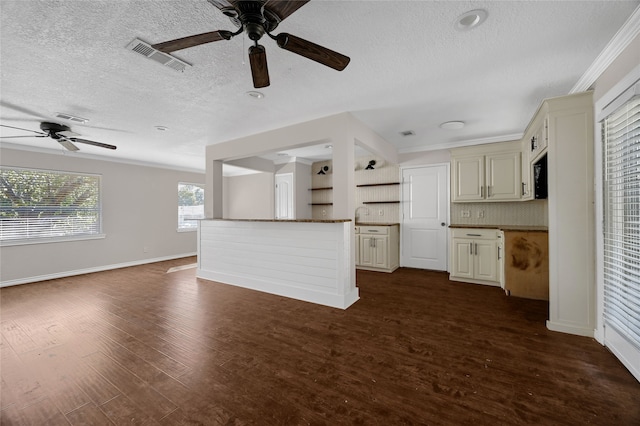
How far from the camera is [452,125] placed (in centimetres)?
374

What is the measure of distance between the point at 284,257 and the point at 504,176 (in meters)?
3.73

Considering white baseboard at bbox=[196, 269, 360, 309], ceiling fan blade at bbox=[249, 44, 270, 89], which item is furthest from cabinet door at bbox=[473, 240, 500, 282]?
ceiling fan blade at bbox=[249, 44, 270, 89]

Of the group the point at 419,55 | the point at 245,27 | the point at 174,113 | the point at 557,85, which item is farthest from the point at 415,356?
the point at 174,113

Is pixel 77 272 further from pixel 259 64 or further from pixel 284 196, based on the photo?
pixel 259 64

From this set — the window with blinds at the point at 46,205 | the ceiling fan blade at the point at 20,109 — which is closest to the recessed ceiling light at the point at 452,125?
the ceiling fan blade at the point at 20,109

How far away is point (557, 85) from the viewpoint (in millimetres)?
2609

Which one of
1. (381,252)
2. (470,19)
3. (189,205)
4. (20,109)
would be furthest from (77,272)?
(470,19)

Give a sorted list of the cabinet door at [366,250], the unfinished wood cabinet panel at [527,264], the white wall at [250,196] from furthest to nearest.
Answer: the white wall at [250,196] < the cabinet door at [366,250] < the unfinished wood cabinet panel at [527,264]

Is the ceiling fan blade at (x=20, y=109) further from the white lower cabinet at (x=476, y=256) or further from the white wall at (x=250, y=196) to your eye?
the white lower cabinet at (x=476, y=256)

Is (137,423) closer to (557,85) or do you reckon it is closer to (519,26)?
(519,26)

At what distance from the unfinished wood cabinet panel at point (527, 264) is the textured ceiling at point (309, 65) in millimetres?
1639

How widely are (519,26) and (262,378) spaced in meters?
3.03

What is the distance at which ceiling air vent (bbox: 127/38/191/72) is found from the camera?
6.31 feet

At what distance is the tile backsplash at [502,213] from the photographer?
13.6ft
